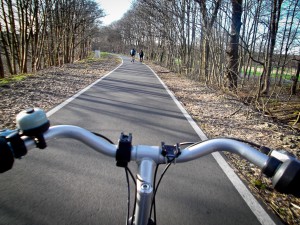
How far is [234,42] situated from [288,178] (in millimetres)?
11178

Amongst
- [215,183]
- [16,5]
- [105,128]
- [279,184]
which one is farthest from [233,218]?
[16,5]

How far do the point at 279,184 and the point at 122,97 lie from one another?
26.1 ft

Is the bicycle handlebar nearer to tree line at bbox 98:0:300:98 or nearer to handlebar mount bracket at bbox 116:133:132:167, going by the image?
handlebar mount bracket at bbox 116:133:132:167

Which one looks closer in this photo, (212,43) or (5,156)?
(5,156)

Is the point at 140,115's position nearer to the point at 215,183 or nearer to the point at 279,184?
the point at 215,183

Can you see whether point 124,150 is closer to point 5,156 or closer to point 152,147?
point 152,147

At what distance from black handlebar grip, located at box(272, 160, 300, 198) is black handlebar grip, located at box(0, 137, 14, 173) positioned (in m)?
1.15

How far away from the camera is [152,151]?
1249mm

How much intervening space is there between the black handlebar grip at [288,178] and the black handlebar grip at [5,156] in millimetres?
1151

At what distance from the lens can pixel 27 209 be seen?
250 centimetres

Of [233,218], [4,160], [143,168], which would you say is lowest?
[233,218]

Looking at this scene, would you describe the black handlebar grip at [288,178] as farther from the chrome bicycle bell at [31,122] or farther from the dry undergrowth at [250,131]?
the dry undergrowth at [250,131]

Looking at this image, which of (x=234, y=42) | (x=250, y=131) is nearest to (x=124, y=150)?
(x=250, y=131)

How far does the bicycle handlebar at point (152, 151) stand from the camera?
939mm
